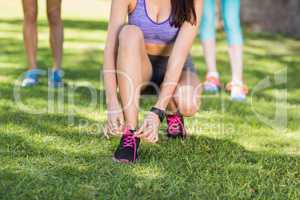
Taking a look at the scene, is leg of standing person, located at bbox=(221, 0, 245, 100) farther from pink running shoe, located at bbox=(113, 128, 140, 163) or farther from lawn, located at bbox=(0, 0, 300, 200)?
pink running shoe, located at bbox=(113, 128, 140, 163)

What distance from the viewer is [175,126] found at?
11.9ft

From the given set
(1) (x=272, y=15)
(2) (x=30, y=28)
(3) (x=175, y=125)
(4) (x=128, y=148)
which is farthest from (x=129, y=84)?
→ (1) (x=272, y=15)

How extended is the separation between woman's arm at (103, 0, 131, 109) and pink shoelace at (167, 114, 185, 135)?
1.84 ft

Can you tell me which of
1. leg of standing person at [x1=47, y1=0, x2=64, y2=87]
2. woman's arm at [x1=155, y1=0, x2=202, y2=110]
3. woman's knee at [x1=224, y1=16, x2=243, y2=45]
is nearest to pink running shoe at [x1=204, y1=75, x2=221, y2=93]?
woman's knee at [x1=224, y1=16, x2=243, y2=45]

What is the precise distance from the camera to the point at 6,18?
967cm

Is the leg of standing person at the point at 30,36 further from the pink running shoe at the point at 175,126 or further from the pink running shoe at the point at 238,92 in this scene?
the pink running shoe at the point at 175,126

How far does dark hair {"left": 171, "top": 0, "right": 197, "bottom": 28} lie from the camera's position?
3.32 metres

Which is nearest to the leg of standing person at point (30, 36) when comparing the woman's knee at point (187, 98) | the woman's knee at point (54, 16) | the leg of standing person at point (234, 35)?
the woman's knee at point (54, 16)

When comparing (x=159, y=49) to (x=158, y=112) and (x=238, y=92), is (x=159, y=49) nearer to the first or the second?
(x=158, y=112)

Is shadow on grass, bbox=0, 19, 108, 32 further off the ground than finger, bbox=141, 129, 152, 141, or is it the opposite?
finger, bbox=141, 129, 152, 141

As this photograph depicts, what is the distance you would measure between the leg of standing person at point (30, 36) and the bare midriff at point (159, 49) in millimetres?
1760

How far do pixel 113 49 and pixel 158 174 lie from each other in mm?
660

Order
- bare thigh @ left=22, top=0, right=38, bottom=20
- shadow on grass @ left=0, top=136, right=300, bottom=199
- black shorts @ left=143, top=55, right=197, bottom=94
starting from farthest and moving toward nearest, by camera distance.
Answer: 1. bare thigh @ left=22, top=0, right=38, bottom=20
2. black shorts @ left=143, top=55, right=197, bottom=94
3. shadow on grass @ left=0, top=136, right=300, bottom=199

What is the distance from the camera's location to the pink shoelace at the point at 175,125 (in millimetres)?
3621
